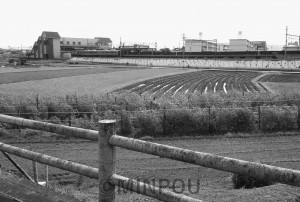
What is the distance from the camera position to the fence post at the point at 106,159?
3127 mm

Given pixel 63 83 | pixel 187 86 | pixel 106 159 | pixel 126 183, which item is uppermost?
pixel 106 159

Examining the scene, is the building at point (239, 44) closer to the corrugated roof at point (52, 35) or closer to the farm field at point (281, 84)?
the corrugated roof at point (52, 35)

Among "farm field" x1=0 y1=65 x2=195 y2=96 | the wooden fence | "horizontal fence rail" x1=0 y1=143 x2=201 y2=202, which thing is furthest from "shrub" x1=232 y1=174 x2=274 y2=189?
"farm field" x1=0 y1=65 x2=195 y2=96

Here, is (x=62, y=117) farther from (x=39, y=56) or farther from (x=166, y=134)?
(x=39, y=56)

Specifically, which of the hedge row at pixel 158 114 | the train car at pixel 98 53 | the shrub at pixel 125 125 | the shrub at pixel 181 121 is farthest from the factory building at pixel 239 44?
the shrub at pixel 125 125

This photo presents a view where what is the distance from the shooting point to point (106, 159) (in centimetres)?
317

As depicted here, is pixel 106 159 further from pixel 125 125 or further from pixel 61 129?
pixel 125 125

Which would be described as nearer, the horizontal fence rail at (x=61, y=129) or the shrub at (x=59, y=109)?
the horizontal fence rail at (x=61, y=129)

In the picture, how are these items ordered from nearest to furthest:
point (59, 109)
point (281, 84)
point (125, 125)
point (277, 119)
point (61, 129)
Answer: point (61, 129), point (125, 125), point (277, 119), point (59, 109), point (281, 84)

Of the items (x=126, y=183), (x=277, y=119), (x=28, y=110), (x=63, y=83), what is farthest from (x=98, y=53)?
(x=126, y=183)

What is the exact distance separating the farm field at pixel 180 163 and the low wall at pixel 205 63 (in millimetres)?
85823

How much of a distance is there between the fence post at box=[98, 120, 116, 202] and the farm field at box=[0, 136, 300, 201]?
519 centimetres

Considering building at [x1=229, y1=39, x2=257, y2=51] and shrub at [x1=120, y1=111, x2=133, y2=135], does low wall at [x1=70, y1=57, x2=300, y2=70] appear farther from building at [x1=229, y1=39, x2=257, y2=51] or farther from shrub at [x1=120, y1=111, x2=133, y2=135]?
shrub at [x1=120, y1=111, x2=133, y2=135]

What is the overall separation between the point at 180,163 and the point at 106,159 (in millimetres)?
13061
